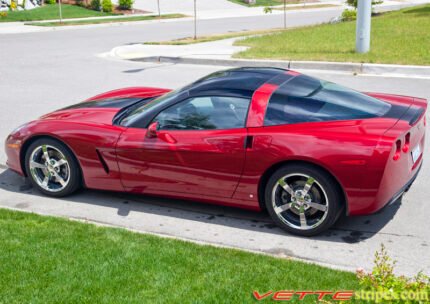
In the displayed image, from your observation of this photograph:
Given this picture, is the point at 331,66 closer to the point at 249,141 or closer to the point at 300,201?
the point at 249,141

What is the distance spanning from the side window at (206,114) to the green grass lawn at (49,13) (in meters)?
28.2

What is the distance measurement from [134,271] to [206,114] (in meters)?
1.76

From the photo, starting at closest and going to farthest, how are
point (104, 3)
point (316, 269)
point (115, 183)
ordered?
point (316, 269)
point (115, 183)
point (104, 3)

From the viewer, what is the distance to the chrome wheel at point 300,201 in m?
5.20

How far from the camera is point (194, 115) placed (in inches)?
226

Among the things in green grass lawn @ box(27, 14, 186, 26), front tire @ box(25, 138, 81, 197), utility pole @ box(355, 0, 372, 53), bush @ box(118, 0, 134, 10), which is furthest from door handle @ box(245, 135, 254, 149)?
bush @ box(118, 0, 134, 10)

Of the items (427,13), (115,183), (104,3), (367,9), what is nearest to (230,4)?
(104,3)

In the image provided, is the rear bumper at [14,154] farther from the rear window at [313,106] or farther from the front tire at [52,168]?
the rear window at [313,106]

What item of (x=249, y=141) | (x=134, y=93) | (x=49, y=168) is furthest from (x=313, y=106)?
(x=49, y=168)

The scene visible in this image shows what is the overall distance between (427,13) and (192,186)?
2081cm

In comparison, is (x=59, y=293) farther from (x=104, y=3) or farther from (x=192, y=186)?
(x=104, y=3)

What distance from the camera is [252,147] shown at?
534 centimetres

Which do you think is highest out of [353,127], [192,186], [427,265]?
[353,127]

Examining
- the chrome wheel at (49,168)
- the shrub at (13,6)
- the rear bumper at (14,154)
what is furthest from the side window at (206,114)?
the shrub at (13,6)
